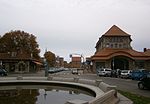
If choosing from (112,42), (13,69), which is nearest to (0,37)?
(13,69)

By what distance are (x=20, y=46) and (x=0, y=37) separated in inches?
323

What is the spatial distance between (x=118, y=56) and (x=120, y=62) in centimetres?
622

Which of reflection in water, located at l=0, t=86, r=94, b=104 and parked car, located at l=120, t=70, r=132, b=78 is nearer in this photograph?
reflection in water, located at l=0, t=86, r=94, b=104

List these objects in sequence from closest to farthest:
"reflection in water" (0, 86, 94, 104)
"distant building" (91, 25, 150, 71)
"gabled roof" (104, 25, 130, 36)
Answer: "reflection in water" (0, 86, 94, 104), "distant building" (91, 25, 150, 71), "gabled roof" (104, 25, 130, 36)

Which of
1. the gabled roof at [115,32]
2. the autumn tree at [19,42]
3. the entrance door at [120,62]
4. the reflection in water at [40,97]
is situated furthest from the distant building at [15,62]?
the reflection in water at [40,97]

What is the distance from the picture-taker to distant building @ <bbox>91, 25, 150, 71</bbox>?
257 feet

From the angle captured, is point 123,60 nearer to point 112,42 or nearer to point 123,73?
point 112,42

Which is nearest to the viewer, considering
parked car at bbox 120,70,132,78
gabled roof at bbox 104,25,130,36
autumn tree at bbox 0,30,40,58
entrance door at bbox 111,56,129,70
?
parked car at bbox 120,70,132,78

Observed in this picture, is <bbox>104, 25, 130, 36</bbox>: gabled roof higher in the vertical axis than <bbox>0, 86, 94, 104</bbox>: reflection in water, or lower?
higher

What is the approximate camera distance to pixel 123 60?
82.1 meters

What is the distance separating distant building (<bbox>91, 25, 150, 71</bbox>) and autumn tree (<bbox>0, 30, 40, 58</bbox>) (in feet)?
70.8

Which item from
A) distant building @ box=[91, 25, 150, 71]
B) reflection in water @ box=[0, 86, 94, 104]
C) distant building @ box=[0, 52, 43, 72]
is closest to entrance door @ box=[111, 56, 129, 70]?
distant building @ box=[91, 25, 150, 71]

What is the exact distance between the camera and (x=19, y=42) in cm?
9144

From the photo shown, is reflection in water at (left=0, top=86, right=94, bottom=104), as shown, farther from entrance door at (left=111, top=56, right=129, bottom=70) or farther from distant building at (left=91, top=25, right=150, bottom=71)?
entrance door at (left=111, top=56, right=129, bottom=70)
